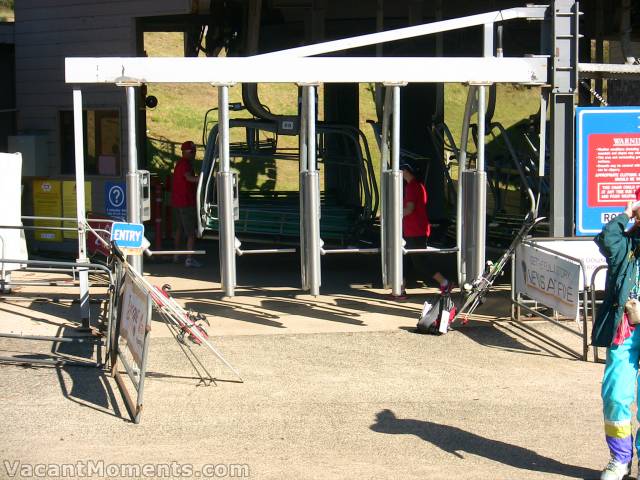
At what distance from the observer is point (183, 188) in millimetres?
15180

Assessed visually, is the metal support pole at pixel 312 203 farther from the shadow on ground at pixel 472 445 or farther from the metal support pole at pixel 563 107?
the shadow on ground at pixel 472 445

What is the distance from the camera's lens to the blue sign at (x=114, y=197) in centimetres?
1573

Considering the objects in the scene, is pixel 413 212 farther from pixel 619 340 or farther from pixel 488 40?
pixel 619 340

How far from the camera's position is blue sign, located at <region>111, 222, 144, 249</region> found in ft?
29.8

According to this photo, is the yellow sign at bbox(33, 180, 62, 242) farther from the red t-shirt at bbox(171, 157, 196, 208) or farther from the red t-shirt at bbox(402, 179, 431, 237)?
the red t-shirt at bbox(402, 179, 431, 237)

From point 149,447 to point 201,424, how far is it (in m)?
0.62

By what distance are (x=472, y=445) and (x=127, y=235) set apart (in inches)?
151

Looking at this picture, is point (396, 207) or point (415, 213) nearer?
point (396, 207)

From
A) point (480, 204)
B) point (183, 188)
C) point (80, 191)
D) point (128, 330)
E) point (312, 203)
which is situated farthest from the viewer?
point (183, 188)

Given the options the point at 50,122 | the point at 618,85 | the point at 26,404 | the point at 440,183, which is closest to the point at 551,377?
the point at 26,404

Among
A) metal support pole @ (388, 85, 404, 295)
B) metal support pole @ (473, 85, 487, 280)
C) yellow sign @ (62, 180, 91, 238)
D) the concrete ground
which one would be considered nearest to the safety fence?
the concrete ground

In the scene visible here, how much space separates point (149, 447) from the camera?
698cm

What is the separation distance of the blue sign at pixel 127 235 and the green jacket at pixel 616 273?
14.5ft

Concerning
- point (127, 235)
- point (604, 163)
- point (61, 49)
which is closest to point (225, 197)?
point (127, 235)
